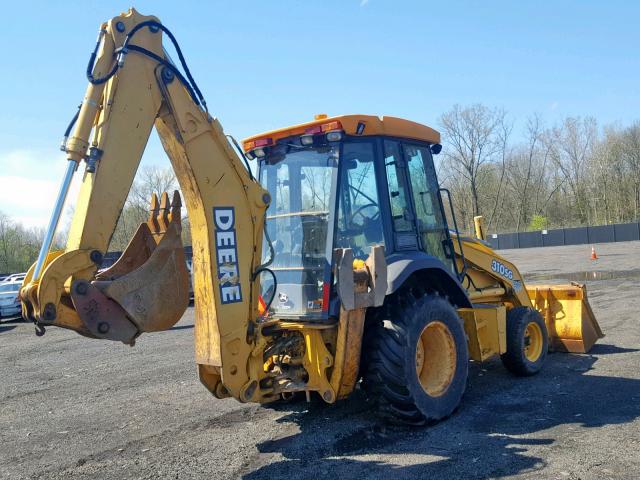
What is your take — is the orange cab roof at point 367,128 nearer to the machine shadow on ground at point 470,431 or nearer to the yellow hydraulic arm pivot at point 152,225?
the yellow hydraulic arm pivot at point 152,225

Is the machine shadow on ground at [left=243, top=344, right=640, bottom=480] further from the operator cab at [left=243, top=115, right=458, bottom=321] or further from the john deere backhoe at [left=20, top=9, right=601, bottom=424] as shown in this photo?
the operator cab at [left=243, top=115, right=458, bottom=321]

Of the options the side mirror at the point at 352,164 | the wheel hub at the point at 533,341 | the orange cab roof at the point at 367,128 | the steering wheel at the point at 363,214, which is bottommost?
the wheel hub at the point at 533,341

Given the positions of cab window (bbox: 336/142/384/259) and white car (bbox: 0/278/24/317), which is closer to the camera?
cab window (bbox: 336/142/384/259)

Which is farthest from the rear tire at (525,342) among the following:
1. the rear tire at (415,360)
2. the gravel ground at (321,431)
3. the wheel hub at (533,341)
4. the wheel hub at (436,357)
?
the wheel hub at (436,357)

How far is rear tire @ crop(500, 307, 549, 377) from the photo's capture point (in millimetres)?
6902

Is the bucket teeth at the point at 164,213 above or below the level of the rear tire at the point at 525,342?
above

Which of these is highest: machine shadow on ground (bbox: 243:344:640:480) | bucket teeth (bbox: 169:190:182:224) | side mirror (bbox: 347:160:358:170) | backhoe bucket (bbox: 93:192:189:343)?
side mirror (bbox: 347:160:358:170)

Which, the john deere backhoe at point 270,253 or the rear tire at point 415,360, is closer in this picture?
the john deere backhoe at point 270,253

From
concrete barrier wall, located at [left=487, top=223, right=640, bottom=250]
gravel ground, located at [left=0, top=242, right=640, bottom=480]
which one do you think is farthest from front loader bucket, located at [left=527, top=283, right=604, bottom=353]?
concrete barrier wall, located at [left=487, top=223, right=640, bottom=250]

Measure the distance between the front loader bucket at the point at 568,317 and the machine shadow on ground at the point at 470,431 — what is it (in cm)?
120

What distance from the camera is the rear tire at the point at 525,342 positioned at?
22.6ft

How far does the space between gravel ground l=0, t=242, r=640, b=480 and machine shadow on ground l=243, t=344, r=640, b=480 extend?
14 mm

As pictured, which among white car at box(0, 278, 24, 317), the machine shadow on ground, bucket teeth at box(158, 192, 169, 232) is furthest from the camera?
white car at box(0, 278, 24, 317)

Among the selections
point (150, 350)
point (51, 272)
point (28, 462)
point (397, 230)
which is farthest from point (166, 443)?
point (150, 350)
